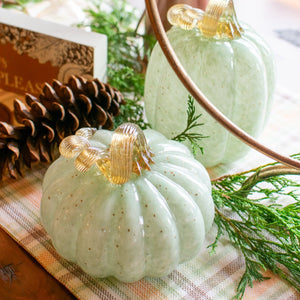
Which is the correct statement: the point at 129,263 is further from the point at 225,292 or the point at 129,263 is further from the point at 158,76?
the point at 158,76

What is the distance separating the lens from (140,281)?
45 centimetres

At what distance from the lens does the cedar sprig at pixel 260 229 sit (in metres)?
0.46

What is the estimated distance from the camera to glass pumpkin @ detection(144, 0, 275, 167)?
53cm

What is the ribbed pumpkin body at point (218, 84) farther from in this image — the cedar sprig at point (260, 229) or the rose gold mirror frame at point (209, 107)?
the rose gold mirror frame at point (209, 107)

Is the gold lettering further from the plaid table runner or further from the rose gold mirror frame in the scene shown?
the rose gold mirror frame

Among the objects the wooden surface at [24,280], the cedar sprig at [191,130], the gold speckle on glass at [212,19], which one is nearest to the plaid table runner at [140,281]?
the wooden surface at [24,280]

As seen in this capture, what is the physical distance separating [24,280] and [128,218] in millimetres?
131

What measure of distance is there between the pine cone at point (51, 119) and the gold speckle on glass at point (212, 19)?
0.13m

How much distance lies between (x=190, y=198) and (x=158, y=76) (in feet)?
0.69

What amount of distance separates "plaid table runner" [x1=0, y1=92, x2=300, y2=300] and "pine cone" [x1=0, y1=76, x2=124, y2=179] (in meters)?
0.04

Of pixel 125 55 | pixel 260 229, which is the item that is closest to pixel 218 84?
pixel 260 229

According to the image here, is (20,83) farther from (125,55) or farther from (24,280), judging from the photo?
(24,280)

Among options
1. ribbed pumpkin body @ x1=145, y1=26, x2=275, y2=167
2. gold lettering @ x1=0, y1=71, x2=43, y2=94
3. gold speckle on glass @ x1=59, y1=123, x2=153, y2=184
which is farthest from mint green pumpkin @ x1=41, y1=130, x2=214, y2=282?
gold lettering @ x1=0, y1=71, x2=43, y2=94

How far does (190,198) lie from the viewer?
43 cm
